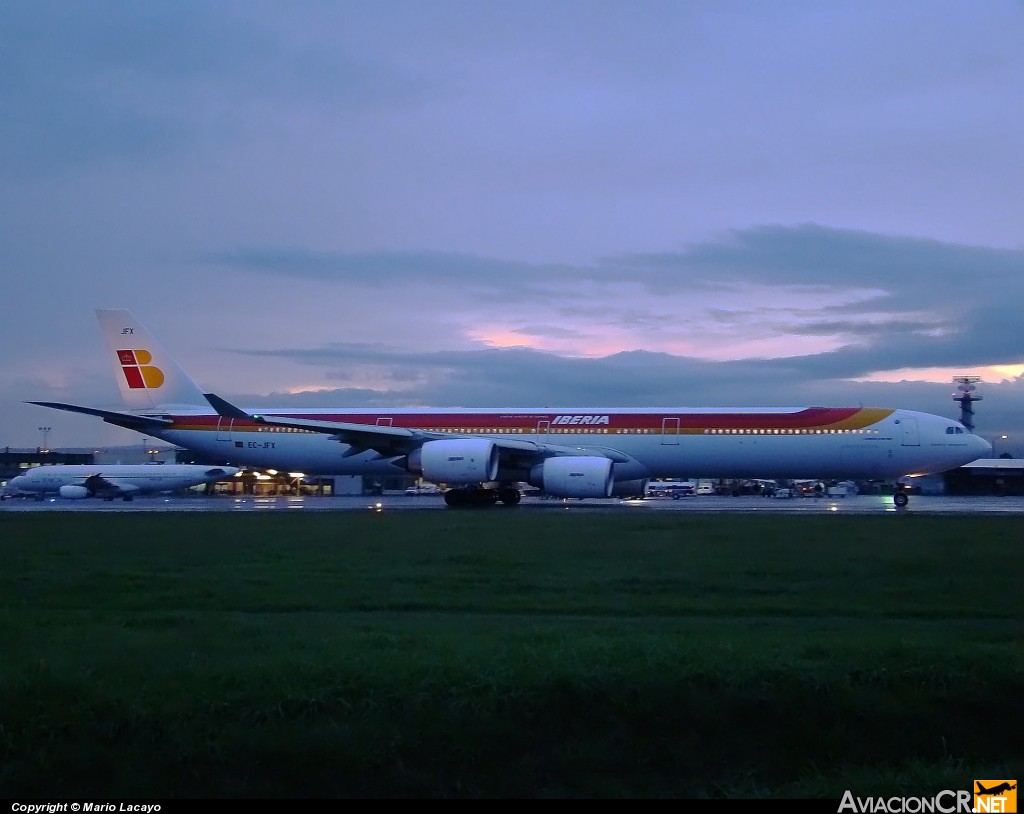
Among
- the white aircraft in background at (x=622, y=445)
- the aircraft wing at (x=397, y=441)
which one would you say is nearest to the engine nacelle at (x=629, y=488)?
the white aircraft in background at (x=622, y=445)

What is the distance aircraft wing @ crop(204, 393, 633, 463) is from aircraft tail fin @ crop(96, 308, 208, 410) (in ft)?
20.7

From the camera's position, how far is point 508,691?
8.81m

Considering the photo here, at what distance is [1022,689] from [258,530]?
17.5 meters

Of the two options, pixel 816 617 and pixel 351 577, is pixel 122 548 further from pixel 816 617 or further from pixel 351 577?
pixel 816 617

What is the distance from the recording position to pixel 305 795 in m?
7.91

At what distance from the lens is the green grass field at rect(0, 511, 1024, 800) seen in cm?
810

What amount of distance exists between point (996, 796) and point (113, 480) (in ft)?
206

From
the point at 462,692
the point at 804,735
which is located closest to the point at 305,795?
the point at 462,692

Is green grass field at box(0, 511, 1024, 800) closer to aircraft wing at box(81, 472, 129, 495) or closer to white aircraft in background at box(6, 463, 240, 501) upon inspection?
white aircraft in background at box(6, 463, 240, 501)

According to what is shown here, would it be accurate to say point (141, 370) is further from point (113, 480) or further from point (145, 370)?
point (113, 480)

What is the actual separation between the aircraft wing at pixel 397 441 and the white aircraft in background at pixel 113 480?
2732cm

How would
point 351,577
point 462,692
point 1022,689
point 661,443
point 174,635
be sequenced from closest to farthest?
point 462,692 < point 1022,689 < point 174,635 < point 351,577 < point 661,443

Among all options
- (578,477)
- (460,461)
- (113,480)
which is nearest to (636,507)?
(578,477)

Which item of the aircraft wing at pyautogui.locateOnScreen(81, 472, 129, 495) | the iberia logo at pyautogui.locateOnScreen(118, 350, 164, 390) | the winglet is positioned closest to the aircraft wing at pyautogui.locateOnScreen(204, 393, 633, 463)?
the winglet
